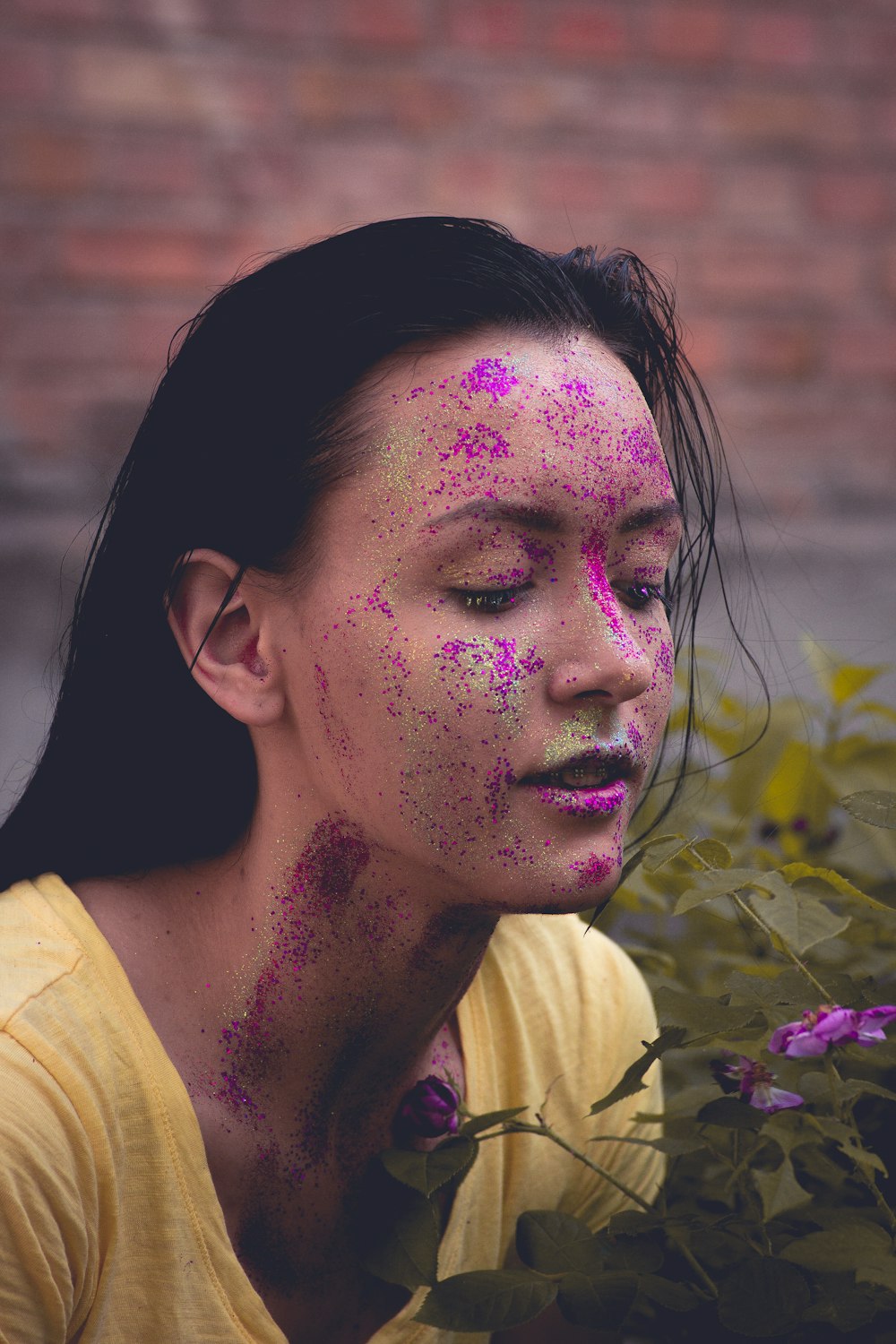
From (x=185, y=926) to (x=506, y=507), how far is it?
49 cm

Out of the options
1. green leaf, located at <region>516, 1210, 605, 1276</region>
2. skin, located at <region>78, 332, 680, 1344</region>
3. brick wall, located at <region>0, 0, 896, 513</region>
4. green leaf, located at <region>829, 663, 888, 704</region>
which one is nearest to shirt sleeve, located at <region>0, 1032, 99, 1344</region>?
skin, located at <region>78, 332, 680, 1344</region>

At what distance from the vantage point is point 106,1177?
3.85 ft

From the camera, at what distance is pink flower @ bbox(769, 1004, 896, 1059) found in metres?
1.10

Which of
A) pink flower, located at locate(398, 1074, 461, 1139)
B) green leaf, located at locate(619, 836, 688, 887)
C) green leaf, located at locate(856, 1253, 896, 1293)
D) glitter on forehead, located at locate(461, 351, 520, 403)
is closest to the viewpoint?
green leaf, located at locate(856, 1253, 896, 1293)

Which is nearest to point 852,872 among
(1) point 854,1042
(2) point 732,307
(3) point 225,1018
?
(1) point 854,1042

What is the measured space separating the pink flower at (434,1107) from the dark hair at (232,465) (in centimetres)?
29

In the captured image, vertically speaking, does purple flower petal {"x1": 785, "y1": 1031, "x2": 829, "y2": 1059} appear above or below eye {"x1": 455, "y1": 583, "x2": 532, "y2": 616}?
below

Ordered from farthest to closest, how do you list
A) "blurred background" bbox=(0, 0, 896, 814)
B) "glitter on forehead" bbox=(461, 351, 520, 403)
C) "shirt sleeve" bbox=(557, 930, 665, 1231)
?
"blurred background" bbox=(0, 0, 896, 814) < "shirt sleeve" bbox=(557, 930, 665, 1231) < "glitter on forehead" bbox=(461, 351, 520, 403)

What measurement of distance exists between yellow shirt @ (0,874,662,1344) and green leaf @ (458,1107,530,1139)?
0.66ft

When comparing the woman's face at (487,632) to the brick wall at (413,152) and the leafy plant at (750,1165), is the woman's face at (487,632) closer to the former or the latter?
the leafy plant at (750,1165)

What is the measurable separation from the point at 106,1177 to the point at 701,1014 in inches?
19.1

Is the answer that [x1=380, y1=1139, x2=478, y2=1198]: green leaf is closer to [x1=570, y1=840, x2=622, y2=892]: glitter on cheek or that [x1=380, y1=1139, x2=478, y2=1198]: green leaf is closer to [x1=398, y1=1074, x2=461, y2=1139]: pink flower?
[x1=398, y1=1074, x2=461, y2=1139]: pink flower

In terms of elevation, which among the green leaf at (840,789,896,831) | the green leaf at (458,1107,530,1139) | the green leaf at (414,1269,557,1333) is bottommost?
the green leaf at (414,1269,557,1333)

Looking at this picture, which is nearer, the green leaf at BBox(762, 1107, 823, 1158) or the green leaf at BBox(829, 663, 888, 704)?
the green leaf at BBox(762, 1107, 823, 1158)
